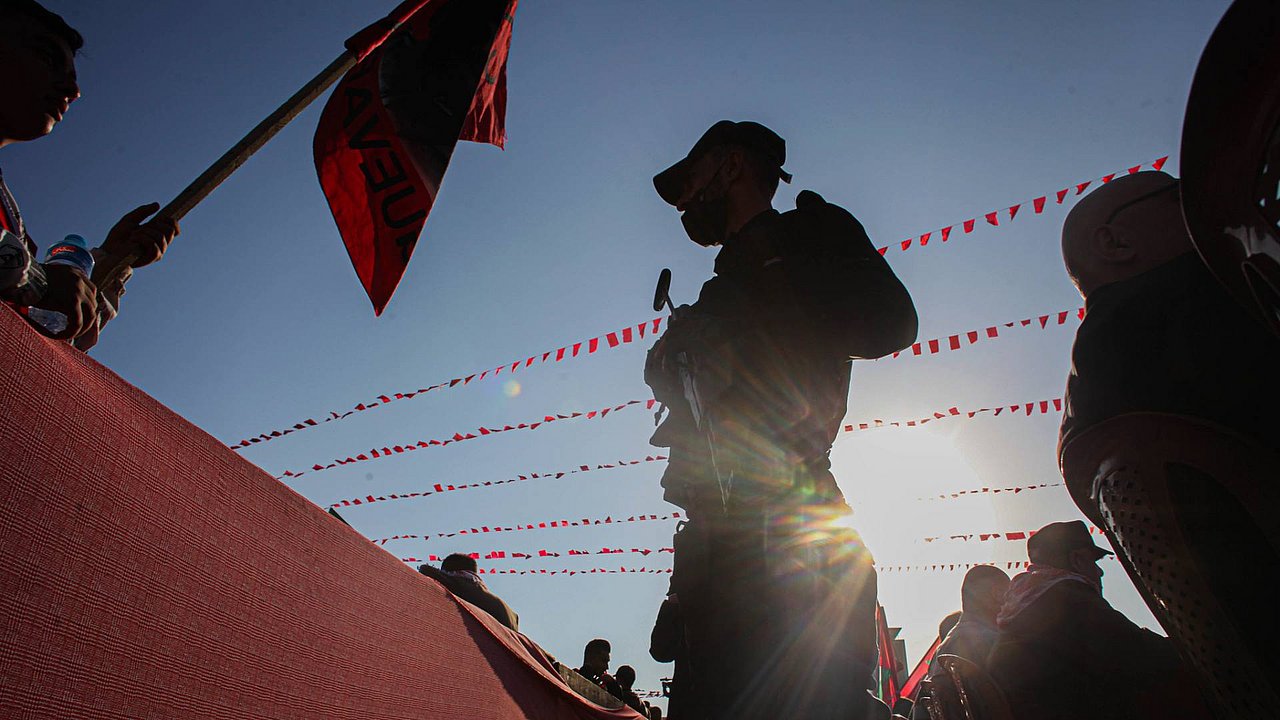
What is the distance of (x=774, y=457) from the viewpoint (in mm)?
1458

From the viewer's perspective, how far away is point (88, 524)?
1.07m

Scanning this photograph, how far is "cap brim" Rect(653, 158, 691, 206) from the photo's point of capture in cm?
205

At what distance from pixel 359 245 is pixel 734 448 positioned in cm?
200

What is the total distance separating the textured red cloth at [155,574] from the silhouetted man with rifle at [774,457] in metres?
0.81

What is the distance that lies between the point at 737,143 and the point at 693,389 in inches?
31.5

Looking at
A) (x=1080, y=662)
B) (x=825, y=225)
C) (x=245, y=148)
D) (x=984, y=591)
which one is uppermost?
(x=245, y=148)

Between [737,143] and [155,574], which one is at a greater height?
[737,143]

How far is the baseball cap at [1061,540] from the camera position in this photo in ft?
11.2

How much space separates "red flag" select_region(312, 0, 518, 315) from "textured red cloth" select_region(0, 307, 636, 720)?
1364mm

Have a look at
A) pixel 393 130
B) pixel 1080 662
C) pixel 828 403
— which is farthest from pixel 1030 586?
pixel 393 130

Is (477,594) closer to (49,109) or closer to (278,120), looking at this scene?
(278,120)

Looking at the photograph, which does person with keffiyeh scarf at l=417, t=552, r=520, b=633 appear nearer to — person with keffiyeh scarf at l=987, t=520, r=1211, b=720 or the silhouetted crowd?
the silhouetted crowd

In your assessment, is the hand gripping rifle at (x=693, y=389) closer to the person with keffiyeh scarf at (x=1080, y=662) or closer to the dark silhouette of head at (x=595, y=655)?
the person with keffiyeh scarf at (x=1080, y=662)

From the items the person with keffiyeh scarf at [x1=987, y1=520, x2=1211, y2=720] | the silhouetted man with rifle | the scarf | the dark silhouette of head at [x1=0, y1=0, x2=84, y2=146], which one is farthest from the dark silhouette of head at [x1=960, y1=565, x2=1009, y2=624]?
the dark silhouette of head at [x1=0, y1=0, x2=84, y2=146]
